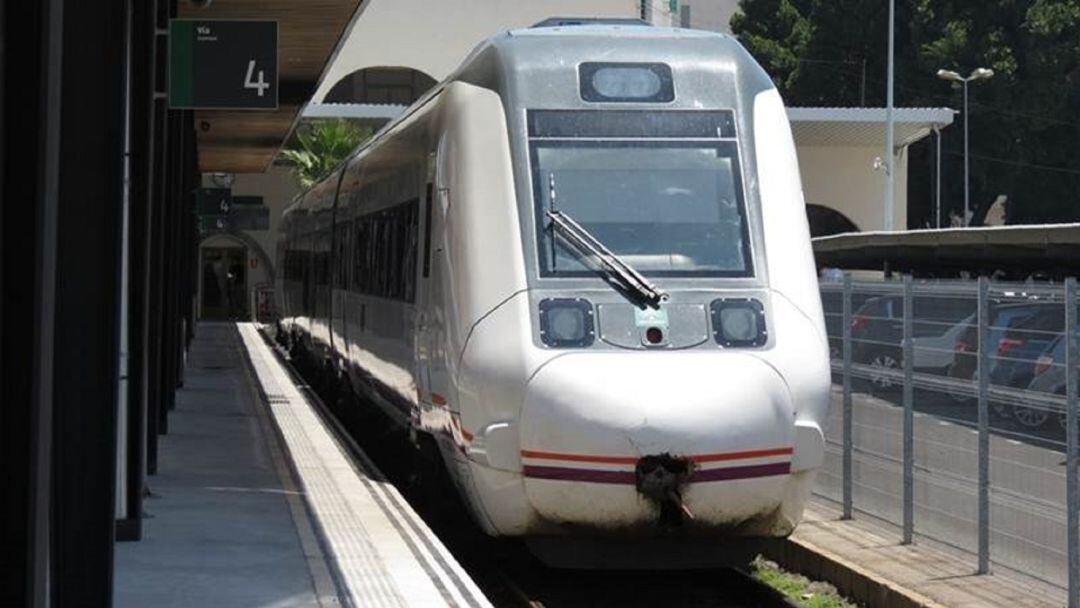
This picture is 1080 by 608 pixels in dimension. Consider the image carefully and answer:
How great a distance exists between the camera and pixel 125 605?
30.3 feet

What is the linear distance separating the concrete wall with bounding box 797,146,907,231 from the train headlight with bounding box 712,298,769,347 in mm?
41995

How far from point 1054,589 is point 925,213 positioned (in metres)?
64.6

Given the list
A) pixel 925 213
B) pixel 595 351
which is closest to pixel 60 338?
pixel 595 351

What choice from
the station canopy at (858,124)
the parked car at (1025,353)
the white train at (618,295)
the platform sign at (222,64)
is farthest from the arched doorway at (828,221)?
the parked car at (1025,353)

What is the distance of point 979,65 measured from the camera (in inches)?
2606

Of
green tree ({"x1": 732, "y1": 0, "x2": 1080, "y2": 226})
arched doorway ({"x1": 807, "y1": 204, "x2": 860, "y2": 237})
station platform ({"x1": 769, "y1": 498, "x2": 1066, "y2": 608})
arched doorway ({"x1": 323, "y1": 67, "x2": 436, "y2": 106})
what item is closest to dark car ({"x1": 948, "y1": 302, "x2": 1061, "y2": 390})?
station platform ({"x1": 769, "y1": 498, "x2": 1066, "y2": 608})

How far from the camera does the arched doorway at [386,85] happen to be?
2314 inches

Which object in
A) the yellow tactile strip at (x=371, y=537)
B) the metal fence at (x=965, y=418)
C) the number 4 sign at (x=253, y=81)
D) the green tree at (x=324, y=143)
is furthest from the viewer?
the green tree at (x=324, y=143)

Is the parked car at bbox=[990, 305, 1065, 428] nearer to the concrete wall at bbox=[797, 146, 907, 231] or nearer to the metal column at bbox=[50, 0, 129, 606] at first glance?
the metal column at bbox=[50, 0, 129, 606]

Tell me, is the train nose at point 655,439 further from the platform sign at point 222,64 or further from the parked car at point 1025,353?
the platform sign at point 222,64

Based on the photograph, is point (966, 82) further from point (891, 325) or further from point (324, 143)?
point (891, 325)

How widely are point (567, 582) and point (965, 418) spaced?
286 cm

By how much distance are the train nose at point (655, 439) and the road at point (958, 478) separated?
1205 millimetres

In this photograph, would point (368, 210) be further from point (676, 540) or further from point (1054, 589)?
point (1054, 589)
